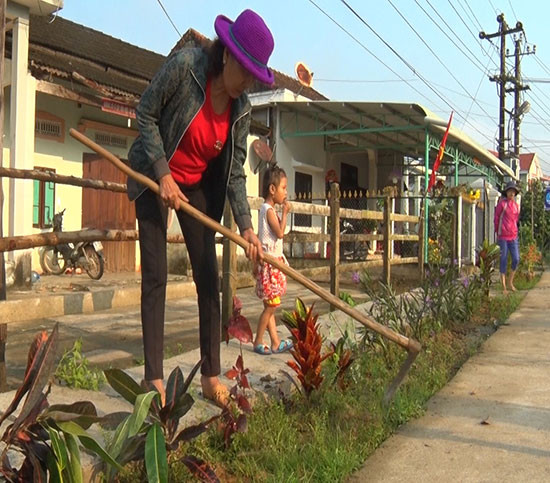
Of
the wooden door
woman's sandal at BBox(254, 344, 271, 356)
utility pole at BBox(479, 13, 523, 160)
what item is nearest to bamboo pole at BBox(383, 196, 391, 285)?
woman's sandal at BBox(254, 344, 271, 356)

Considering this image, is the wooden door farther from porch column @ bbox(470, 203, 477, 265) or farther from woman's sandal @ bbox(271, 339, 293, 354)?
porch column @ bbox(470, 203, 477, 265)

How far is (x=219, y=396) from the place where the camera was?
2881 mm

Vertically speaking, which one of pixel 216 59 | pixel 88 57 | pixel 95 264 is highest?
pixel 88 57

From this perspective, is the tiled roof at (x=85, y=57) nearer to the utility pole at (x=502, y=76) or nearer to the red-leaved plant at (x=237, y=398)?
the red-leaved plant at (x=237, y=398)

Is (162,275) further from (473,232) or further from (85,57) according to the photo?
(473,232)

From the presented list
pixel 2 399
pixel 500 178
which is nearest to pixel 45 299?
pixel 2 399

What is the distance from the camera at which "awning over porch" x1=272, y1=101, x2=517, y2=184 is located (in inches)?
554

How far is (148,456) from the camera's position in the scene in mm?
1875

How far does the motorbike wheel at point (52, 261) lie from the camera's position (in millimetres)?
10320

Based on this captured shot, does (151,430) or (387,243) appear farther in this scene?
(387,243)

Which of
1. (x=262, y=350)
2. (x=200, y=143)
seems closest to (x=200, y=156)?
(x=200, y=143)

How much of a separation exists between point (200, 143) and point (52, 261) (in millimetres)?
8366

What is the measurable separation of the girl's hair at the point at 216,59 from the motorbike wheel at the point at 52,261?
27.2 ft

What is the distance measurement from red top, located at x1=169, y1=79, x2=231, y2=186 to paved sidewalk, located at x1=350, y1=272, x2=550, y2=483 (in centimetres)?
156
